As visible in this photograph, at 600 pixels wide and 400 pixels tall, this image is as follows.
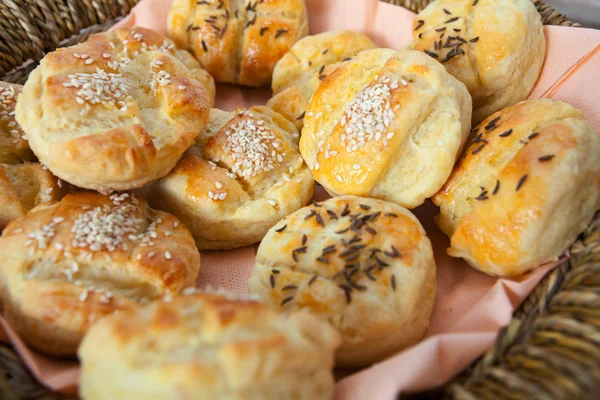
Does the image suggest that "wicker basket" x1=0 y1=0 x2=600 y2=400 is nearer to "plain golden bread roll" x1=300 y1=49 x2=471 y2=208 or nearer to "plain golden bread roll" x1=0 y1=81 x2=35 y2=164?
"plain golden bread roll" x1=300 y1=49 x2=471 y2=208

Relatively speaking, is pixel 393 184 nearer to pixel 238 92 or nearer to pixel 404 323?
pixel 404 323

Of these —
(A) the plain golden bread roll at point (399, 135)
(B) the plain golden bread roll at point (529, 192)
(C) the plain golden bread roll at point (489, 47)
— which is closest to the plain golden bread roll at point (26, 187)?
(A) the plain golden bread roll at point (399, 135)

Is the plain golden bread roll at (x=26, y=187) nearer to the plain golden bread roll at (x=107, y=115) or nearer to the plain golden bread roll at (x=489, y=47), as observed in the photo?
the plain golden bread roll at (x=107, y=115)

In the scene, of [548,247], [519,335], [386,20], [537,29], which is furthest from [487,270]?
[386,20]

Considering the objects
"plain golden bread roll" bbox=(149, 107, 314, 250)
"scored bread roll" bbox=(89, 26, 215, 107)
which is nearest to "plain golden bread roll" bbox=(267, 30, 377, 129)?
"plain golden bread roll" bbox=(149, 107, 314, 250)

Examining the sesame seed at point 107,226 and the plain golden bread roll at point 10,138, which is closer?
the sesame seed at point 107,226
